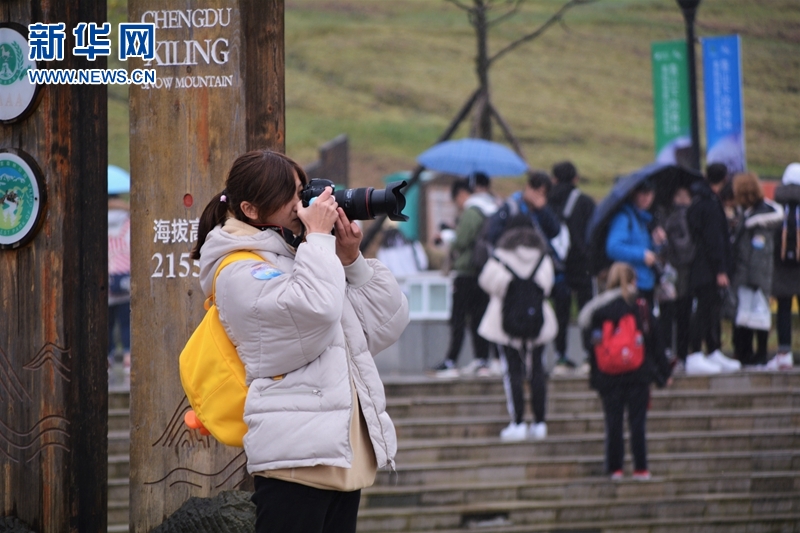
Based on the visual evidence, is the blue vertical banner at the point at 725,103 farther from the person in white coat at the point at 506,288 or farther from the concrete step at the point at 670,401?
the person in white coat at the point at 506,288

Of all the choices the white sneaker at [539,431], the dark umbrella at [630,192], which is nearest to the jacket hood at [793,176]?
the dark umbrella at [630,192]

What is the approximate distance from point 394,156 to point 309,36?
11.2 ft

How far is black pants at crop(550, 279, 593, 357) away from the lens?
386 inches

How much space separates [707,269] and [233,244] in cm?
728

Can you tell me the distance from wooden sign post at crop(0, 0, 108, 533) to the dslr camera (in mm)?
1900

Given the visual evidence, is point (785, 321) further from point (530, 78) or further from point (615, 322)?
point (530, 78)

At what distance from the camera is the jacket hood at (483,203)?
9.64 meters

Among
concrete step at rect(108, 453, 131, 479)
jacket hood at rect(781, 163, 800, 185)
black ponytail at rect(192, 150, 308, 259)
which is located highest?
jacket hood at rect(781, 163, 800, 185)

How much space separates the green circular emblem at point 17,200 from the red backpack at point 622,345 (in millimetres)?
4267

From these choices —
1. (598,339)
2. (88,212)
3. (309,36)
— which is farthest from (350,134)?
(88,212)

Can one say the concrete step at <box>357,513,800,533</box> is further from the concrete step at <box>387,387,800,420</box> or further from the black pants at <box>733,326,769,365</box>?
the black pants at <box>733,326,769,365</box>

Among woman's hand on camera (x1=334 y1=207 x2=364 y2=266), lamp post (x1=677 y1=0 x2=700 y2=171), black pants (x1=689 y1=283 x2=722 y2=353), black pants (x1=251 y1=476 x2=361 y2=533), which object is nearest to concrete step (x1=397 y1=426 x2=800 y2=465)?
black pants (x1=689 y1=283 x2=722 y2=353)

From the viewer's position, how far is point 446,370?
9.80m

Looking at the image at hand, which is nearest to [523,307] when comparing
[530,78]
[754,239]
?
[754,239]
